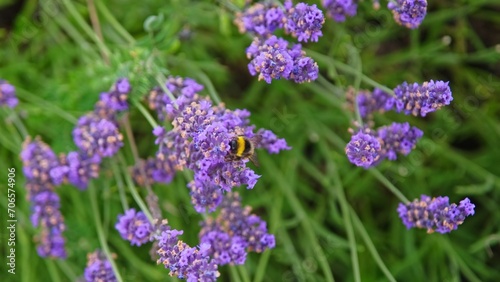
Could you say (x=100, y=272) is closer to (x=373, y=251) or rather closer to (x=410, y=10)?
(x=373, y=251)

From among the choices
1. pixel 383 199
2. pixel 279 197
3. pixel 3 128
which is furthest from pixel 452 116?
pixel 3 128

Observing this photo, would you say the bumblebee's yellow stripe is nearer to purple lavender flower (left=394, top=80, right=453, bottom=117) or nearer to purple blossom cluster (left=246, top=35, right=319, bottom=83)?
purple blossom cluster (left=246, top=35, right=319, bottom=83)

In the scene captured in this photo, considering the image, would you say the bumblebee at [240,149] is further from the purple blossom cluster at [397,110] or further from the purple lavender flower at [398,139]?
the purple lavender flower at [398,139]

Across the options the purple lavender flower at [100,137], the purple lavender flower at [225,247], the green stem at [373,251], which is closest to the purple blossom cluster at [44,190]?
the purple lavender flower at [100,137]

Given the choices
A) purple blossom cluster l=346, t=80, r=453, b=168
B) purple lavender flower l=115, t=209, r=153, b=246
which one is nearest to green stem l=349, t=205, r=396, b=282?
purple blossom cluster l=346, t=80, r=453, b=168

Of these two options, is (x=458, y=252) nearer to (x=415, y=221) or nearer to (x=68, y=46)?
(x=415, y=221)

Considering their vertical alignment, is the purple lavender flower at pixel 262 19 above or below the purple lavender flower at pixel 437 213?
above
